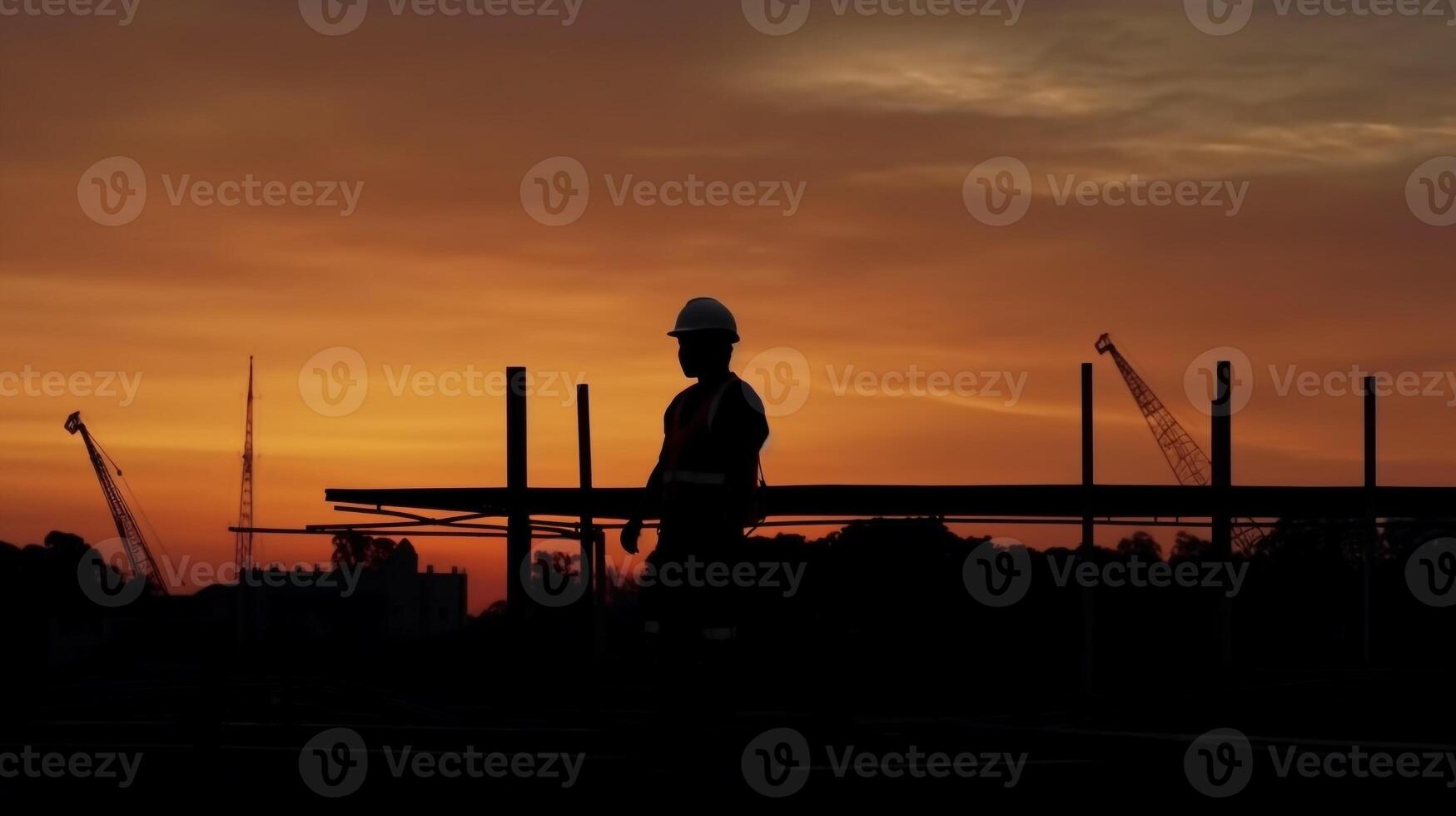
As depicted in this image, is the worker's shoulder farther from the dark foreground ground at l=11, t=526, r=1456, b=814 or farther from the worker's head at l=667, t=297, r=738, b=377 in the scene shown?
the dark foreground ground at l=11, t=526, r=1456, b=814

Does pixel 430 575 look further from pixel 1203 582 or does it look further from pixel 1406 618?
pixel 1203 582

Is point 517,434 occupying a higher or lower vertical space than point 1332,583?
higher

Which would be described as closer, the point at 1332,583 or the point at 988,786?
the point at 988,786

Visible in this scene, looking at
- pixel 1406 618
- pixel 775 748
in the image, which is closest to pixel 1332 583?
pixel 1406 618

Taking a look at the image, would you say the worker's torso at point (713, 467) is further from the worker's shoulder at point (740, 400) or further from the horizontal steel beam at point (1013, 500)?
the horizontal steel beam at point (1013, 500)

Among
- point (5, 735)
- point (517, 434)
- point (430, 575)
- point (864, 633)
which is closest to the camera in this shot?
point (5, 735)

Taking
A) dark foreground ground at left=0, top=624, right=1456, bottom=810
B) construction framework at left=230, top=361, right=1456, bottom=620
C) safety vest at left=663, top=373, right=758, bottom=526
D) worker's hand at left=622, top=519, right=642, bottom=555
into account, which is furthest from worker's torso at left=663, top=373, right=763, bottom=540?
construction framework at left=230, top=361, right=1456, bottom=620

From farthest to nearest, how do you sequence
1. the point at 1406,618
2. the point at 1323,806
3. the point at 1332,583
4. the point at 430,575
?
the point at 430,575, the point at 1332,583, the point at 1406,618, the point at 1323,806

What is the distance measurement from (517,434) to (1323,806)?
52.3 ft

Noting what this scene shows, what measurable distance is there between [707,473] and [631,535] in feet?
3.24

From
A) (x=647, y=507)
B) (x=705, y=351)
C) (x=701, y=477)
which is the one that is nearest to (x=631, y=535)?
(x=647, y=507)

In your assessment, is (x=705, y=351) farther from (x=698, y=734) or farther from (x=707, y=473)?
(x=698, y=734)

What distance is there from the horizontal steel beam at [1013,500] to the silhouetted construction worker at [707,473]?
1654 cm

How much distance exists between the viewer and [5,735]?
14.6 meters
